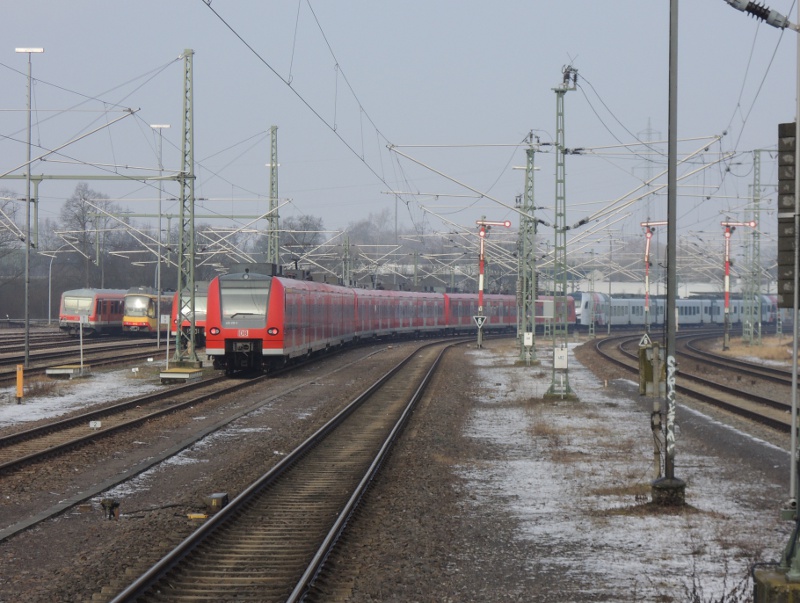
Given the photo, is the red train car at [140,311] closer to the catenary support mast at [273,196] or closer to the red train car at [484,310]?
the catenary support mast at [273,196]

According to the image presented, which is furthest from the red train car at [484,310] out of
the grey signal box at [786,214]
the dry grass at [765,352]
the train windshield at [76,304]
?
the grey signal box at [786,214]

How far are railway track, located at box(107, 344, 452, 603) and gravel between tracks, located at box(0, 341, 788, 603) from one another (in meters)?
0.29

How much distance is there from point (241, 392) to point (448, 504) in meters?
15.2

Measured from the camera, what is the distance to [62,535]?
1042 centimetres

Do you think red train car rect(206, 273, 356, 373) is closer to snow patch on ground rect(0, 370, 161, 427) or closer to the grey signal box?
snow patch on ground rect(0, 370, 161, 427)

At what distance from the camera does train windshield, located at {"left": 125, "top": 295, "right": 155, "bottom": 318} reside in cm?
5794

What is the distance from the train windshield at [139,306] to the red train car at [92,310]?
5.41 feet

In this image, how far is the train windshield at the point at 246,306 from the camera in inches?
1204

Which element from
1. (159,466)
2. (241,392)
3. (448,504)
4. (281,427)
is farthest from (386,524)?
(241,392)

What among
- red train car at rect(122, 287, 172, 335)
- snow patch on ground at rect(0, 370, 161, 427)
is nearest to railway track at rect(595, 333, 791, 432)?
snow patch on ground at rect(0, 370, 161, 427)

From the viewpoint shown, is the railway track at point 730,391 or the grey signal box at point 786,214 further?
the railway track at point 730,391

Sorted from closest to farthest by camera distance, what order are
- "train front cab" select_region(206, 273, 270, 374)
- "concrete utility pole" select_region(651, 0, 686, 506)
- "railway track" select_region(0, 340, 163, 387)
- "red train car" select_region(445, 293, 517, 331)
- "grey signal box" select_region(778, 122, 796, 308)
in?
1. "grey signal box" select_region(778, 122, 796, 308)
2. "concrete utility pole" select_region(651, 0, 686, 506)
3. "train front cab" select_region(206, 273, 270, 374)
4. "railway track" select_region(0, 340, 163, 387)
5. "red train car" select_region(445, 293, 517, 331)

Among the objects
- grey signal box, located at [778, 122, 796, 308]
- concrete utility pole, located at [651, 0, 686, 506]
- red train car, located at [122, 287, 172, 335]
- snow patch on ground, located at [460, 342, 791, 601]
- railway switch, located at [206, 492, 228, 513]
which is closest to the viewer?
snow patch on ground, located at [460, 342, 791, 601]

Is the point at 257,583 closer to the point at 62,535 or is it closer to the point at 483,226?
the point at 62,535
